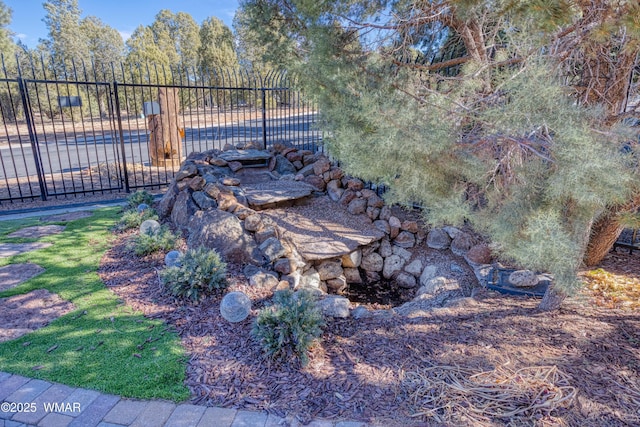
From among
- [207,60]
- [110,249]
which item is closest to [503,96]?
[110,249]

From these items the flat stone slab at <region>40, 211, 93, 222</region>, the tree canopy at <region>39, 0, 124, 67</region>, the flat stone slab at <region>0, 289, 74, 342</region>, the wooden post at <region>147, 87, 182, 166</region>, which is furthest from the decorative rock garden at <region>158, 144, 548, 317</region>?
the tree canopy at <region>39, 0, 124, 67</region>

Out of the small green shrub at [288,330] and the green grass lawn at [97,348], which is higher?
the small green shrub at [288,330]

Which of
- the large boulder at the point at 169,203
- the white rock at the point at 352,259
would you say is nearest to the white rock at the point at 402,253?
the white rock at the point at 352,259

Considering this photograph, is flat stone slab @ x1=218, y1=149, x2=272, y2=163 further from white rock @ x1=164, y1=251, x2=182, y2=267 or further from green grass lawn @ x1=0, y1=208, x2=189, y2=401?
green grass lawn @ x1=0, y1=208, x2=189, y2=401

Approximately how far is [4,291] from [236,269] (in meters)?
1.91

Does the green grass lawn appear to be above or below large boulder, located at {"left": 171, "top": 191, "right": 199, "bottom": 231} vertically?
below

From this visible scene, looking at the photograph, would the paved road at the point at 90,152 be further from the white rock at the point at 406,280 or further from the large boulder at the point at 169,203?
the white rock at the point at 406,280

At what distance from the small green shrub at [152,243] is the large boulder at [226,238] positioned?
22cm

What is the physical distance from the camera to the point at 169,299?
2.98 metres

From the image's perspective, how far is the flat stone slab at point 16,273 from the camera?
319 cm

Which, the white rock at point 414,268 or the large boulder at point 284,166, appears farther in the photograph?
the large boulder at point 284,166

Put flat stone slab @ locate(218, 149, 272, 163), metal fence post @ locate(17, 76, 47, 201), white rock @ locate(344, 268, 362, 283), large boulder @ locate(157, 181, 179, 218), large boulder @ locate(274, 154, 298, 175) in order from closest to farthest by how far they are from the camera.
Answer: white rock @ locate(344, 268, 362, 283), large boulder @ locate(157, 181, 179, 218), metal fence post @ locate(17, 76, 47, 201), flat stone slab @ locate(218, 149, 272, 163), large boulder @ locate(274, 154, 298, 175)

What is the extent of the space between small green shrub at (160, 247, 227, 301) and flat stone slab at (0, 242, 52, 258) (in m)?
1.93

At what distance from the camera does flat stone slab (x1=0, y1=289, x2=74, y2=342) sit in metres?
2.58
